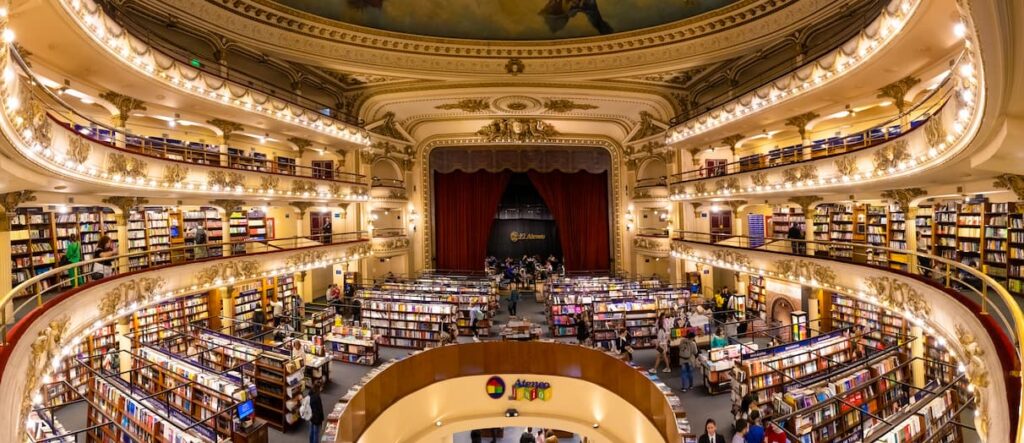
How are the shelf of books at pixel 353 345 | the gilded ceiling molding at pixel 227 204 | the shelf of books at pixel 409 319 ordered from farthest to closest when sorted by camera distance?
the shelf of books at pixel 409 319, the gilded ceiling molding at pixel 227 204, the shelf of books at pixel 353 345

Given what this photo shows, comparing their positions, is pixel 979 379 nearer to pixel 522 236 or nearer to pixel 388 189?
pixel 388 189

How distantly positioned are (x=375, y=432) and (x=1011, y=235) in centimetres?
1279

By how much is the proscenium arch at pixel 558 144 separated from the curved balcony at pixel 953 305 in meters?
7.46

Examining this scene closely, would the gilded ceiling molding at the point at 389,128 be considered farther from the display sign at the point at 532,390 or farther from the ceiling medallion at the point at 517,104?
the display sign at the point at 532,390

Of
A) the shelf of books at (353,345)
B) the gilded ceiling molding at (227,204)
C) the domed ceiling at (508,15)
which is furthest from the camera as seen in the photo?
the domed ceiling at (508,15)

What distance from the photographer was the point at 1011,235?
8.58 m

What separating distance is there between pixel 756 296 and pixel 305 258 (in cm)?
1345

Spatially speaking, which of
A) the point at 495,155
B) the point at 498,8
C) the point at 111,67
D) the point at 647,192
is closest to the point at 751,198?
the point at 647,192

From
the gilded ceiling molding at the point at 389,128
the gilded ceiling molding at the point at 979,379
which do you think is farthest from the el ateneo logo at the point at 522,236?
the gilded ceiling molding at the point at 979,379

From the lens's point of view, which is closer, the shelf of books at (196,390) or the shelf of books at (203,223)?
the shelf of books at (196,390)

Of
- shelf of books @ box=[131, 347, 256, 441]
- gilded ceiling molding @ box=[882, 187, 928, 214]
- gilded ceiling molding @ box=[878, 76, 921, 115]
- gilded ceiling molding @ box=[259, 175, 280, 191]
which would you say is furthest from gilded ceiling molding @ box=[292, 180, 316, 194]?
gilded ceiling molding @ box=[878, 76, 921, 115]

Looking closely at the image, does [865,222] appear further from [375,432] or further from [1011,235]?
[375,432]

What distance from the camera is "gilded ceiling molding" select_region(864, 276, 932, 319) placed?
6.27 meters

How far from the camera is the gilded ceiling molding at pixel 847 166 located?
7.95 meters
